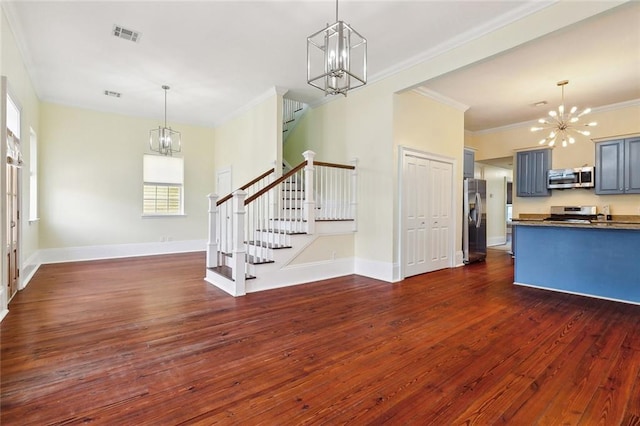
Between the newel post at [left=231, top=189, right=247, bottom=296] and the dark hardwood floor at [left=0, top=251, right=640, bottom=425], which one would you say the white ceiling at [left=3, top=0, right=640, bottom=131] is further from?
the dark hardwood floor at [left=0, top=251, right=640, bottom=425]

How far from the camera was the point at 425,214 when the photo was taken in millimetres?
5367

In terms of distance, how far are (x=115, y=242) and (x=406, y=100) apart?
661 centimetres

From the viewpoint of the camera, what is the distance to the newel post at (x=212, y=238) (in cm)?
485

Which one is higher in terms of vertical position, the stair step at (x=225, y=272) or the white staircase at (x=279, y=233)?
the white staircase at (x=279, y=233)

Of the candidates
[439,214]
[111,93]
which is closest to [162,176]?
[111,93]

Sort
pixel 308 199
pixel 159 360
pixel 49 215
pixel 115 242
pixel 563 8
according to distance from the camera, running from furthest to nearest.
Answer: pixel 115 242, pixel 49 215, pixel 308 199, pixel 563 8, pixel 159 360

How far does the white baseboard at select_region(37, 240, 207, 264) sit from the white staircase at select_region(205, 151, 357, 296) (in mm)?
3064

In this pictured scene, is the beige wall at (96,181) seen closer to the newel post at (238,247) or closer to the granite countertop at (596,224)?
the newel post at (238,247)

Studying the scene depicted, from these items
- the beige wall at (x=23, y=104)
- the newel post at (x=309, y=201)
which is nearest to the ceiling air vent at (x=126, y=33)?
the beige wall at (x=23, y=104)

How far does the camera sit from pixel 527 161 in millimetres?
7164

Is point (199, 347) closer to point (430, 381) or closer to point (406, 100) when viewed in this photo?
point (430, 381)

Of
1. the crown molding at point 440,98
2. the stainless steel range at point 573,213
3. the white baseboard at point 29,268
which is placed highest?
the crown molding at point 440,98

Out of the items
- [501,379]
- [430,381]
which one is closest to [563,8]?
[501,379]

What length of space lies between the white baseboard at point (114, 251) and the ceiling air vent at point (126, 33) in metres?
4.60
